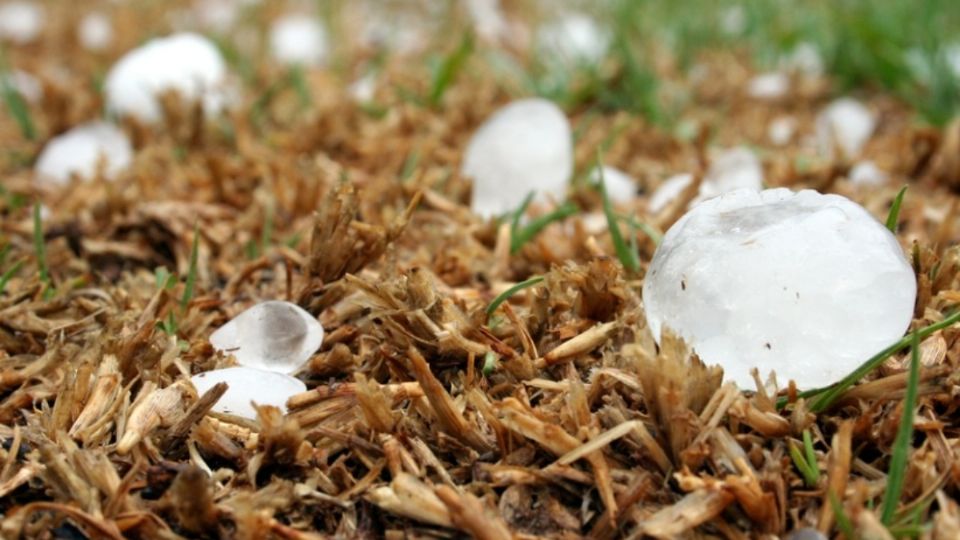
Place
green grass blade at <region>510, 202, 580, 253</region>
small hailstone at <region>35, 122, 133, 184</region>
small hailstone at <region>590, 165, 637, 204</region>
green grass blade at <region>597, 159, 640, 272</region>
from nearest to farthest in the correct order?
1. green grass blade at <region>597, 159, 640, 272</region>
2. green grass blade at <region>510, 202, 580, 253</region>
3. small hailstone at <region>590, 165, 637, 204</region>
4. small hailstone at <region>35, 122, 133, 184</region>

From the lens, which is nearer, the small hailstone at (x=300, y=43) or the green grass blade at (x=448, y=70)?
the green grass blade at (x=448, y=70)

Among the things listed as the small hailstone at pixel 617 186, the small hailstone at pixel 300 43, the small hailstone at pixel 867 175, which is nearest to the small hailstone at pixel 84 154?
the small hailstone at pixel 300 43

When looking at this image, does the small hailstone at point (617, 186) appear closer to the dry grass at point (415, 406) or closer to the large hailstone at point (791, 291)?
the dry grass at point (415, 406)

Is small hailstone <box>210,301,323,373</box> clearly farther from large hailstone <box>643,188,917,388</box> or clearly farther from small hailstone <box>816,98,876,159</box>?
small hailstone <box>816,98,876,159</box>

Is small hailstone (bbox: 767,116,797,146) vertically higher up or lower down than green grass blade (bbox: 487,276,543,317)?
lower down

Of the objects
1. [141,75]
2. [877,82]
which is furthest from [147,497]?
[877,82]

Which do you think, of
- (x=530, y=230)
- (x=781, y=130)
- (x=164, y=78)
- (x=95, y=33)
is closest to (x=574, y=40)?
(x=781, y=130)

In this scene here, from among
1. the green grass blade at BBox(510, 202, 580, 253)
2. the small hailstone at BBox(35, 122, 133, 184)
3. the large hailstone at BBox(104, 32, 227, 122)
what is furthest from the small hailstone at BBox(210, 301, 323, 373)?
the large hailstone at BBox(104, 32, 227, 122)
